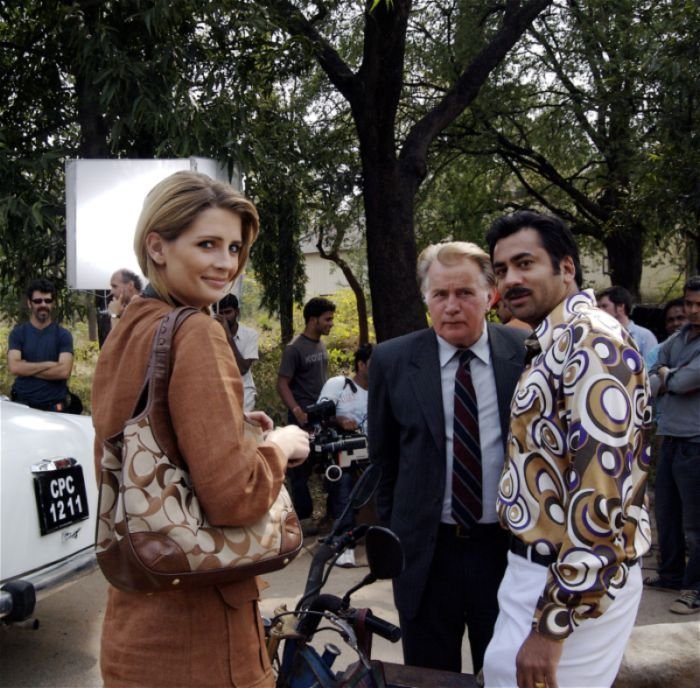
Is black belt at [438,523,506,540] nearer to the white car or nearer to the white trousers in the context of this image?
the white trousers

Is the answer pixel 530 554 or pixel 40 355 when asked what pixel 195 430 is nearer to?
pixel 530 554

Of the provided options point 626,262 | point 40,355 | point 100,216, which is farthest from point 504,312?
point 626,262

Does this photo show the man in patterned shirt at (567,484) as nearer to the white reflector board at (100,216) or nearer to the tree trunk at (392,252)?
the white reflector board at (100,216)

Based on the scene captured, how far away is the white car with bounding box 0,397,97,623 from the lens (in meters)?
3.88

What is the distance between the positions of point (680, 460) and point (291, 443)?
4028mm

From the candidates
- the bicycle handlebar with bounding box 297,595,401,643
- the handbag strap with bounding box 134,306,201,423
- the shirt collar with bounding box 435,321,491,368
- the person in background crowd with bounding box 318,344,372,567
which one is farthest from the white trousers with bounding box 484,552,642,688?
the person in background crowd with bounding box 318,344,372,567

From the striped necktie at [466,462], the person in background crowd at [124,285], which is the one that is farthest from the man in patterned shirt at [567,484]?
the person in background crowd at [124,285]

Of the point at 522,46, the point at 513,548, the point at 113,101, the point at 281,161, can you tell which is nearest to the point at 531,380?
the point at 513,548

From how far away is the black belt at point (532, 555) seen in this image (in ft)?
6.47

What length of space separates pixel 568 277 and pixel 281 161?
7237 mm

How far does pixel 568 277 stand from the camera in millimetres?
2229

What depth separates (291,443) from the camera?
1838mm

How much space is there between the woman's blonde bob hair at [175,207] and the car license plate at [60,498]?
2674 millimetres

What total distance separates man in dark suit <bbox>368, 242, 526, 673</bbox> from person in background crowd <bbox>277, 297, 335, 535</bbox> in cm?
435
